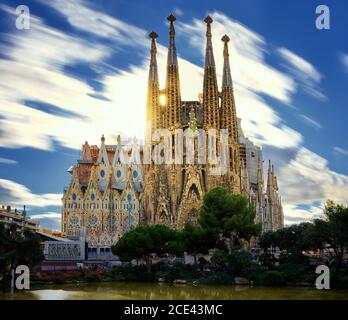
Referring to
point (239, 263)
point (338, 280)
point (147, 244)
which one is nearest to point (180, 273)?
point (147, 244)

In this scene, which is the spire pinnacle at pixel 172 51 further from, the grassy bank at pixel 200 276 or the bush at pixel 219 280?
the bush at pixel 219 280

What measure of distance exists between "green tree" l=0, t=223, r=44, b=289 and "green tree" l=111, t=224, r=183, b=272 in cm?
720

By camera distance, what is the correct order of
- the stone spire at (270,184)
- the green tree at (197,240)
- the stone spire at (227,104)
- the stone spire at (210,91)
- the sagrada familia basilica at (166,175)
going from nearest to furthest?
the green tree at (197,240), the sagrada familia basilica at (166,175), the stone spire at (210,91), the stone spire at (227,104), the stone spire at (270,184)

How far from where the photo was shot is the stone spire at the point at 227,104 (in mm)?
42250

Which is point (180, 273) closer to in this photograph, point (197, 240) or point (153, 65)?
point (197, 240)

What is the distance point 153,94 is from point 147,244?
18.2 m

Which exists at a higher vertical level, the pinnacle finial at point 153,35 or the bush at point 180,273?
the pinnacle finial at point 153,35

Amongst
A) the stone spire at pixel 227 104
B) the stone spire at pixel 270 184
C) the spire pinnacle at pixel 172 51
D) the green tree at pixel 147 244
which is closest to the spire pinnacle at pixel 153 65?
the spire pinnacle at pixel 172 51

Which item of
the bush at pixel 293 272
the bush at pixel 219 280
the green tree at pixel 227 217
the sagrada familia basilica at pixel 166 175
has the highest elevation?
the sagrada familia basilica at pixel 166 175

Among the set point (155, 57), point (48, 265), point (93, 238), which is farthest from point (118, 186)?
point (48, 265)

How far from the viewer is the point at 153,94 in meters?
42.2

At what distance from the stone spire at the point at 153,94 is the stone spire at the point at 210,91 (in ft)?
11.7
